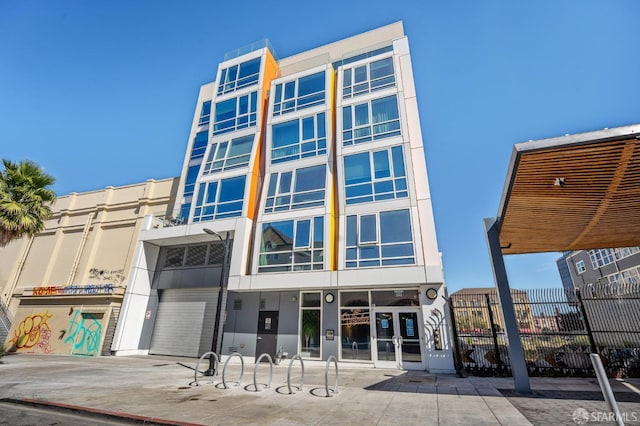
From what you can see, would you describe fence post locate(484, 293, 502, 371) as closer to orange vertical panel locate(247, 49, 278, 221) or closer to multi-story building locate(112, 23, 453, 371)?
multi-story building locate(112, 23, 453, 371)

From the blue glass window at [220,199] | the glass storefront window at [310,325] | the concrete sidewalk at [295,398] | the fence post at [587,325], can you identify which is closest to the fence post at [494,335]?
the concrete sidewalk at [295,398]

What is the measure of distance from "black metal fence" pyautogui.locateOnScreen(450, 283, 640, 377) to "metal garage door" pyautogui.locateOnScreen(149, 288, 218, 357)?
13.9m

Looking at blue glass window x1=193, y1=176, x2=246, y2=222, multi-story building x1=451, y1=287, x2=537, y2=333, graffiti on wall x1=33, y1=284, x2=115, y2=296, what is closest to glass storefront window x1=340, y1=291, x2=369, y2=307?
multi-story building x1=451, y1=287, x2=537, y2=333

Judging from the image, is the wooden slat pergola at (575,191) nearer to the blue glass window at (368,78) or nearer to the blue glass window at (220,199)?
the blue glass window at (368,78)

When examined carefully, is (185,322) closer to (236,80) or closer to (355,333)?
(355,333)

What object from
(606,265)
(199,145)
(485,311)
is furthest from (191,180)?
(606,265)

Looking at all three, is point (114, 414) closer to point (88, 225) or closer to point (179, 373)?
point (179, 373)

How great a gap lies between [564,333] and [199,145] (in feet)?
81.0

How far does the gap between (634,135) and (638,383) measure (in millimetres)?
8160

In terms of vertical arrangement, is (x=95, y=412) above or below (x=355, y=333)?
below

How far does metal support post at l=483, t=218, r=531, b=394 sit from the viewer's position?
305 inches

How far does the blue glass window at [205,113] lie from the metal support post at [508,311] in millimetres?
22566

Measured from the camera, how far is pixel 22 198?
15.2 meters

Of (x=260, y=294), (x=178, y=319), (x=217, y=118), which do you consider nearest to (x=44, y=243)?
(x=178, y=319)
